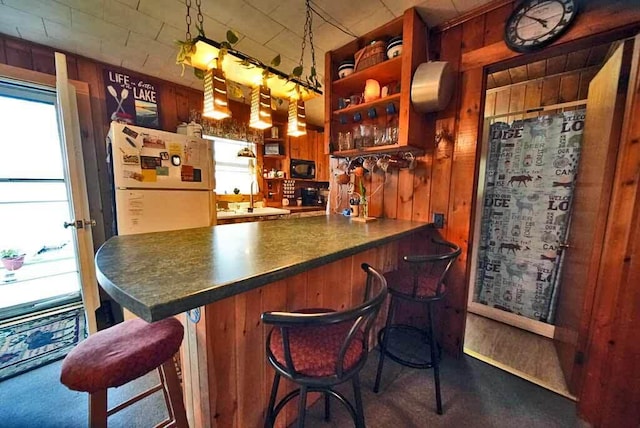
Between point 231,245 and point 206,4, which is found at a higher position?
point 206,4

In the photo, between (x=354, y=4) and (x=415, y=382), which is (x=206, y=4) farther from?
(x=415, y=382)

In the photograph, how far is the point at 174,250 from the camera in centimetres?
99

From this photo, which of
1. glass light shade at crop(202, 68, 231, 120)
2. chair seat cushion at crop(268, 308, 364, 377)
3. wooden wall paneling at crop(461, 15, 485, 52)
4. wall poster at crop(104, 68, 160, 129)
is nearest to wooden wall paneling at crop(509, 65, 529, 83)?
wooden wall paneling at crop(461, 15, 485, 52)

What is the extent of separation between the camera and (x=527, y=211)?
85.0 inches

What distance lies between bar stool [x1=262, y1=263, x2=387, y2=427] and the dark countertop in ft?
0.49

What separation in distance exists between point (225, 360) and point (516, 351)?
85.2 inches

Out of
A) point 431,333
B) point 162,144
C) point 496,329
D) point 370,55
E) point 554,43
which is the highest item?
point 370,55

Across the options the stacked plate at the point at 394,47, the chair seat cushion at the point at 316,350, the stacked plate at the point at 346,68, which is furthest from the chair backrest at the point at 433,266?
the stacked plate at the point at 346,68

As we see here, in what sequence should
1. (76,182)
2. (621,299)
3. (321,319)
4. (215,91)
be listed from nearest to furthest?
(321,319)
(621,299)
(215,91)
(76,182)

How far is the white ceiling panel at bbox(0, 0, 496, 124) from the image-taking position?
65.0 inches

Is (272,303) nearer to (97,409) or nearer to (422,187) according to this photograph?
(97,409)

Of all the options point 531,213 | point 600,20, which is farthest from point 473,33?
point 531,213

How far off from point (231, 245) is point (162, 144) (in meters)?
1.81

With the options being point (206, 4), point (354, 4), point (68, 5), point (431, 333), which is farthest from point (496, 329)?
point (68, 5)
